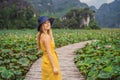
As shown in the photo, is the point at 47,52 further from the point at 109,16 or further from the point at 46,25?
the point at 109,16

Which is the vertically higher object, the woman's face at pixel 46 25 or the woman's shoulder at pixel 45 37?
the woman's face at pixel 46 25

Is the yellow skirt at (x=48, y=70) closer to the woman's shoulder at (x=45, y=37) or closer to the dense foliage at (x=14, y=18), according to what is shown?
A: the woman's shoulder at (x=45, y=37)

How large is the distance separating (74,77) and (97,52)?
115 inches

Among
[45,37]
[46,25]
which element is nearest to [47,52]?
[45,37]

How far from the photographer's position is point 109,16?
442 ft

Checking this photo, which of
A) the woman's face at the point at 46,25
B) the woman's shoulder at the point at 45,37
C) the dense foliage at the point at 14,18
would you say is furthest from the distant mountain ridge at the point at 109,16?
the woman's shoulder at the point at 45,37

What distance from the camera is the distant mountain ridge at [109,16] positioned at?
122875mm

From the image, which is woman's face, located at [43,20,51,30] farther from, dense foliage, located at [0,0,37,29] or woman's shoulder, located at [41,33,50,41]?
dense foliage, located at [0,0,37,29]

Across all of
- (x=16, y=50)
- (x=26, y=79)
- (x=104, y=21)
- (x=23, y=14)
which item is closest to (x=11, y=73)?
(x=26, y=79)

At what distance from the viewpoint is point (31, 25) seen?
2048 inches

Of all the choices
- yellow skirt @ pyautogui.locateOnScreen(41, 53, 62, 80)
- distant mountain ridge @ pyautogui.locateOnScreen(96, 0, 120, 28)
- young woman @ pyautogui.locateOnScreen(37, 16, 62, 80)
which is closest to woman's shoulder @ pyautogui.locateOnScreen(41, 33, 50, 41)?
young woman @ pyautogui.locateOnScreen(37, 16, 62, 80)

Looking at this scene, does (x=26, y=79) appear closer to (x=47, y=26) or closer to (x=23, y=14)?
(x=47, y=26)

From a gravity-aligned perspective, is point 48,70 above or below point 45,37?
below

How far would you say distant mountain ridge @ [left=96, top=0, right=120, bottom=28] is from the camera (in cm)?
12288
